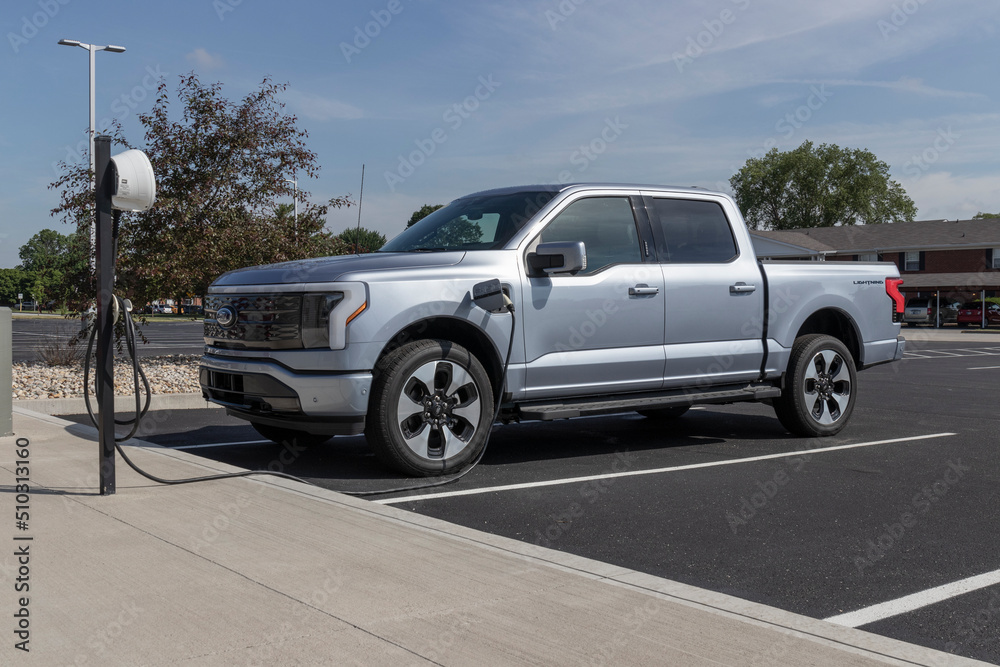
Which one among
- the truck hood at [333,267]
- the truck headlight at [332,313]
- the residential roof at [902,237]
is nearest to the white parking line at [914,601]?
the truck headlight at [332,313]

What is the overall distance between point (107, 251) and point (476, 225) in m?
2.73

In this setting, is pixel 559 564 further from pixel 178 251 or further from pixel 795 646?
pixel 178 251

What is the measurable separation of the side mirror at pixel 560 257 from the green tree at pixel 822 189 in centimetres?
8963

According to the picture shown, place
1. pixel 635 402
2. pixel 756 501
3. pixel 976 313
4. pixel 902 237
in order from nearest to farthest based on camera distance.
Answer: pixel 756 501 → pixel 635 402 → pixel 976 313 → pixel 902 237

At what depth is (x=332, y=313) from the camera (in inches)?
230

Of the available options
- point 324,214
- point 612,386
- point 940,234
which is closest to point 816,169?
point 940,234

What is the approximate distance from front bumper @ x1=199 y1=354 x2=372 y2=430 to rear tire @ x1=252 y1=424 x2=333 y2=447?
3.68ft

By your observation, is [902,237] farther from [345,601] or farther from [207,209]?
[345,601]

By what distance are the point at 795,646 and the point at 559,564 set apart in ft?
4.00

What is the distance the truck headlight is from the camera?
584 centimetres

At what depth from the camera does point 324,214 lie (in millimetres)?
16234

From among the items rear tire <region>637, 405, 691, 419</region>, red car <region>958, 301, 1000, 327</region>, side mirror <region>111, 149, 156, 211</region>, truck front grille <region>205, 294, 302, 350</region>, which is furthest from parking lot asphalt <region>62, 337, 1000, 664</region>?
red car <region>958, 301, 1000, 327</region>
